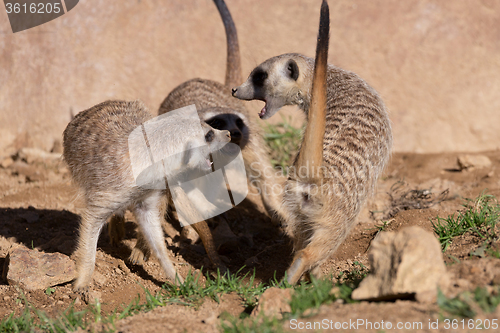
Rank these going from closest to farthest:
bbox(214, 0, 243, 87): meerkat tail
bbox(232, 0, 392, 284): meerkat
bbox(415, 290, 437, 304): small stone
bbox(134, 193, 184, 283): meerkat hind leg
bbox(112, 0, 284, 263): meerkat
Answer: bbox(415, 290, 437, 304): small stone
bbox(232, 0, 392, 284): meerkat
bbox(134, 193, 184, 283): meerkat hind leg
bbox(112, 0, 284, 263): meerkat
bbox(214, 0, 243, 87): meerkat tail

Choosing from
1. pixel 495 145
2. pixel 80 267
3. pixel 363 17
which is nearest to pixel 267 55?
pixel 363 17

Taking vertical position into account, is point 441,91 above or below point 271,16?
below

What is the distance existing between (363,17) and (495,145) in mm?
2056

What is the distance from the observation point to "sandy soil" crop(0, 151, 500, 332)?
2088 mm

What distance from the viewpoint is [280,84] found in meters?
3.31

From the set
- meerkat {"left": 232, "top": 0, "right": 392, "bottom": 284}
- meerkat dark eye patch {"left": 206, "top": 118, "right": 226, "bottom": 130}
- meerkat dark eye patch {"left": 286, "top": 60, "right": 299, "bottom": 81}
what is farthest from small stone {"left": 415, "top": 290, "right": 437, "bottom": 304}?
meerkat dark eye patch {"left": 286, "top": 60, "right": 299, "bottom": 81}

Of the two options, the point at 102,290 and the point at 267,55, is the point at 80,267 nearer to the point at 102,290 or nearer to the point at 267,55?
the point at 102,290

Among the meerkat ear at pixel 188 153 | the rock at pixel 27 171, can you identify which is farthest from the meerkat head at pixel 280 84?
the rock at pixel 27 171

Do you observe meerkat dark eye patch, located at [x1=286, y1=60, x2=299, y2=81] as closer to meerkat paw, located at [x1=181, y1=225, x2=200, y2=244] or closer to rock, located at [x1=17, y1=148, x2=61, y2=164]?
meerkat paw, located at [x1=181, y1=225, x2=200, y2=244]

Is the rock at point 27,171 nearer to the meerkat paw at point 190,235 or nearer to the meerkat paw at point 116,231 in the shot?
the meerkat paw at point 116,231

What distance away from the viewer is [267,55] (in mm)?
5316

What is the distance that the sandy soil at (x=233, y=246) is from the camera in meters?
2.09

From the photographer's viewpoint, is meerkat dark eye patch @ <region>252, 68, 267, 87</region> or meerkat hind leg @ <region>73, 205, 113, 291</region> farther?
meerkat dark eye patch @ <region>252, 68, 267, 87</region>

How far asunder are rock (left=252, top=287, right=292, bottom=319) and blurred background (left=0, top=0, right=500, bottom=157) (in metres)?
3.29
